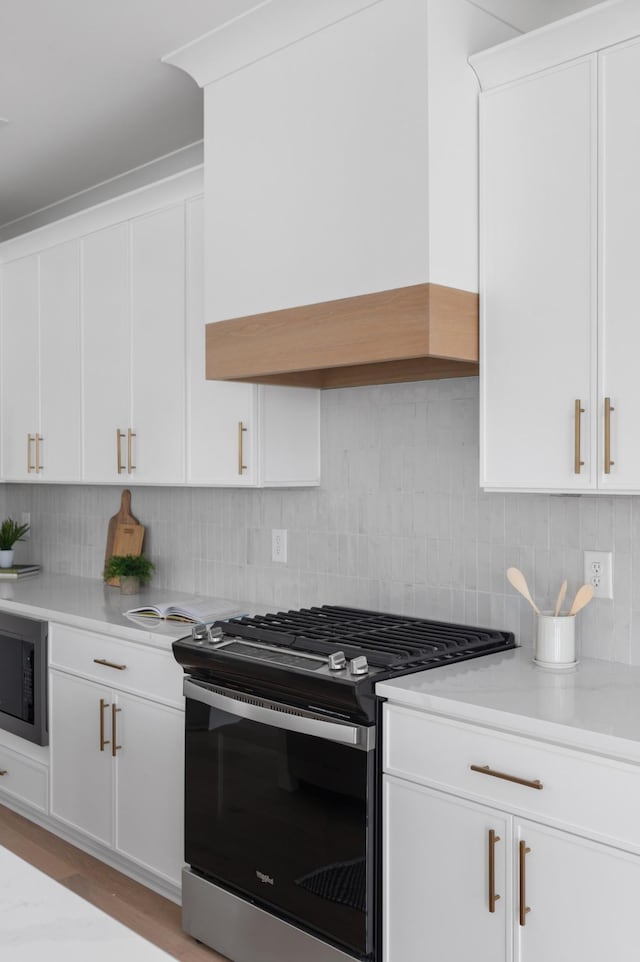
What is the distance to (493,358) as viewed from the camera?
7.20 ft

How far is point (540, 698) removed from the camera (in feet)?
6.32

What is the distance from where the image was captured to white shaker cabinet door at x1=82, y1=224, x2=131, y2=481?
11.0 feet

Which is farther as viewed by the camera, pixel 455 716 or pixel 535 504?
pixel 535 504

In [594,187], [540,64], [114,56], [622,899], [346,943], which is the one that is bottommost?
[346,943]

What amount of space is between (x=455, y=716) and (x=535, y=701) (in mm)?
173

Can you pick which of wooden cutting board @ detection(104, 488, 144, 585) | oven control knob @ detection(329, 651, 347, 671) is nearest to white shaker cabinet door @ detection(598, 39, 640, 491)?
oven control knob @ detection(329, 651, 347, 671)

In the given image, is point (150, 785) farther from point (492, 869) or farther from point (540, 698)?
point (540, 698)

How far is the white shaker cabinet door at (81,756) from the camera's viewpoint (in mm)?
2986

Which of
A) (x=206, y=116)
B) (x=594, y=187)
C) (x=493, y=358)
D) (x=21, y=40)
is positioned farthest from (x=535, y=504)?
(x=21, y=40)

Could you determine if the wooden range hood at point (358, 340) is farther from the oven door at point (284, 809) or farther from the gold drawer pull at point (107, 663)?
the gold drawer pull at point (107, 663)

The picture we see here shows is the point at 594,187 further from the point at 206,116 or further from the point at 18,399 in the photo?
the point at 18,399

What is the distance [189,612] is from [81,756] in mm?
667

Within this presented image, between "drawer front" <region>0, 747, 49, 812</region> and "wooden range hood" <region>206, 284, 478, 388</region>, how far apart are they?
1749mm

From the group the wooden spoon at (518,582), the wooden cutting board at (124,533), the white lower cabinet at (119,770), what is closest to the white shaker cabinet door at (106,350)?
the wooden cutting board at (124,533)
